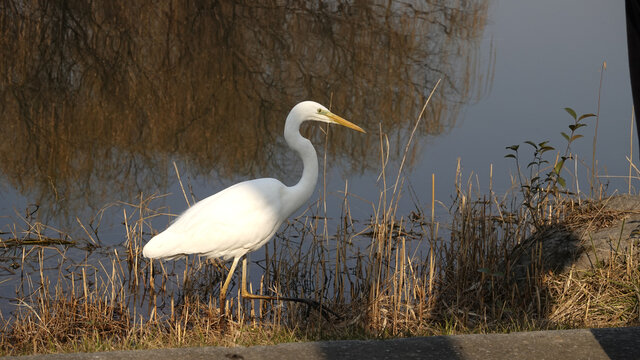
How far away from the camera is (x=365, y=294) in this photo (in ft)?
17.0

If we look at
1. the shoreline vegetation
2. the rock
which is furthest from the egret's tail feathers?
the rock

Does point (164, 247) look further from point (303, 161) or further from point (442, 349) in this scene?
point (442, 349)

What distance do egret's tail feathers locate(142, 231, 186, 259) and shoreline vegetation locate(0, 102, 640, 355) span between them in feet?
1.22

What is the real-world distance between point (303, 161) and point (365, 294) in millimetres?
961

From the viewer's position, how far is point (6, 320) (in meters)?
5.21

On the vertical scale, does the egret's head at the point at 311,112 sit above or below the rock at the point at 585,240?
above

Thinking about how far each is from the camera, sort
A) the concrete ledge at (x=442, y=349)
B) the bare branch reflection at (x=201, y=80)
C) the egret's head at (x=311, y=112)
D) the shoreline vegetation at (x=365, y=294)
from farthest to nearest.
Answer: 1. the bare branch reflection at (x=201, y=80)
2. the egret's head at (x=311, y=112)
3. the shoreline vegetation at (x=365, y=294)
4. the concrete ledge at (x=442, y=349)

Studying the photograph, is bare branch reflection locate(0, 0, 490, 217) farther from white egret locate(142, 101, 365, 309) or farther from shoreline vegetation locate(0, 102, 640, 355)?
white egret locate(142, 101, 365, 309)

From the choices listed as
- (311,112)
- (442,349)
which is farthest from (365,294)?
(442,349)

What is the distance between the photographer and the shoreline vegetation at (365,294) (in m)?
4.51

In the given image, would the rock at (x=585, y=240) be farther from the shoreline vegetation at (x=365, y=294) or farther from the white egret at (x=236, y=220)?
the white egret at (x=236, y=220)

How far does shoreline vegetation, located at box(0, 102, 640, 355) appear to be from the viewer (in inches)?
178

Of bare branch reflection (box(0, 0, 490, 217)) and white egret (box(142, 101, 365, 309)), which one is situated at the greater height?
bare branch reflection (box(0, 0, 490, 217))

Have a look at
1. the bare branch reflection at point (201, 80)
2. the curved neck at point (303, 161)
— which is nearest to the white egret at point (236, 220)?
the curved neck at point (303, 161)
